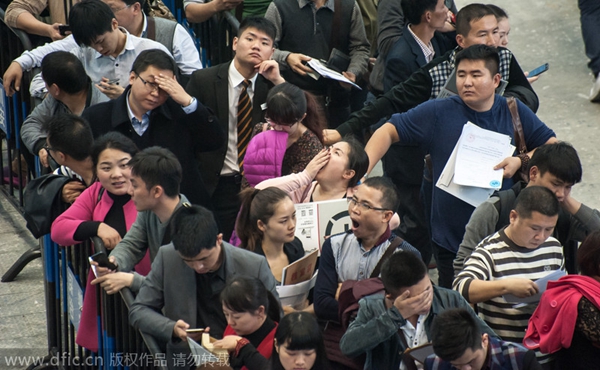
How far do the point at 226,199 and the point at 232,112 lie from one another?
587 mm

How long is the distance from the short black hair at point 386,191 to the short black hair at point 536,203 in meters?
0.64

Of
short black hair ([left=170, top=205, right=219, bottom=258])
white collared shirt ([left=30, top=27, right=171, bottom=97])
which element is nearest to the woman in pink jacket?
short black hair ([left=170, top=205, right=219, bottom=258])

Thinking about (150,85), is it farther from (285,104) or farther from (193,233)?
(193,233)

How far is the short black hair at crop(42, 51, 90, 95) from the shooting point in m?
6.68

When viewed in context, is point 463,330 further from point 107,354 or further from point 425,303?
point 107,354

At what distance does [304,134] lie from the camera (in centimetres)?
677

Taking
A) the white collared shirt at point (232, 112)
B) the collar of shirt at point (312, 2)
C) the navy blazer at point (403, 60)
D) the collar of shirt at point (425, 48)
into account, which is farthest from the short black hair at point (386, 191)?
the collar of shirt at point (312, 2)

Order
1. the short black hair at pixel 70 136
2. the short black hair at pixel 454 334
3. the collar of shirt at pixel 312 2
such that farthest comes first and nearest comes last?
the collar of shirt at pixel 312 2
the short black hair at pixel 70 136
the short black hair at pixel 454 334

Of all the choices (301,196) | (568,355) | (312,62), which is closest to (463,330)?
(568,355)

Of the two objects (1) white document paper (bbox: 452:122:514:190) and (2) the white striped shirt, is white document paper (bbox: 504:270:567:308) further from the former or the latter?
(1) white document paper (bbox: 452:122:514:190)

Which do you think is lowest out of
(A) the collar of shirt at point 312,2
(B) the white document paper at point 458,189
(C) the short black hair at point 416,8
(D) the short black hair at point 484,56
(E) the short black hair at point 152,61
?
(B) the white document paper at point 458,189

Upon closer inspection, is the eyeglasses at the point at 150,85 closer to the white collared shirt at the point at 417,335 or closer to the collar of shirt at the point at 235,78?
→ the collar of shirt at the point at 235,78

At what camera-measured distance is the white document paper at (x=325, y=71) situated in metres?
7.44

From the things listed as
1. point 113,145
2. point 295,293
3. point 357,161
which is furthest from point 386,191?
point 113,145
